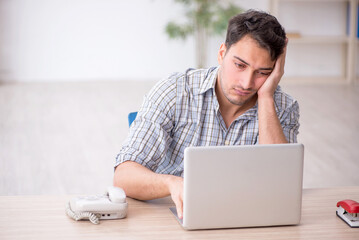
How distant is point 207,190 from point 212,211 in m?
0.06

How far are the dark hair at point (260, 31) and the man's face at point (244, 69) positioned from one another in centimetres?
2

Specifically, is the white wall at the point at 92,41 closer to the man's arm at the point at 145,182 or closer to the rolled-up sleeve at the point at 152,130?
the rolled-up sleeve at the point at 152,130

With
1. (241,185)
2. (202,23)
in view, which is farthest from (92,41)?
(241,185)

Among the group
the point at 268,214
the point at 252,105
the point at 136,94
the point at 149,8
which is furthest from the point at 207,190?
the point at 149,8

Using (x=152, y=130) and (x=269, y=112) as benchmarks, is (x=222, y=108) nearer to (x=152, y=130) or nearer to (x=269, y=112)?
(x=269, y=112)

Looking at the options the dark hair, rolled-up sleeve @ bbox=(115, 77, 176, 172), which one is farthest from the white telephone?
the dark hair

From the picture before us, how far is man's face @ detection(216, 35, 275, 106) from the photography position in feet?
6.21

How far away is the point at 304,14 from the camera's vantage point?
7844 mm

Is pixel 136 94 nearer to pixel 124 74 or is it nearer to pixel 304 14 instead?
pixel 124 74

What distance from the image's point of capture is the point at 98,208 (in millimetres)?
1538

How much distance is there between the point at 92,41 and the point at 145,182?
607 centimetres

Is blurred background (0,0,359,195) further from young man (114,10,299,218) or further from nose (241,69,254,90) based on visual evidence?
nose (241,69,254,90)

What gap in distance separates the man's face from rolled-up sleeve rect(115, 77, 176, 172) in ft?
0.67

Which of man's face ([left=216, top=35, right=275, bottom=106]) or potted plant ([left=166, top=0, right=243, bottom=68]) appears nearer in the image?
man's face ([left=216, top=35, right=275, bottom=106])
